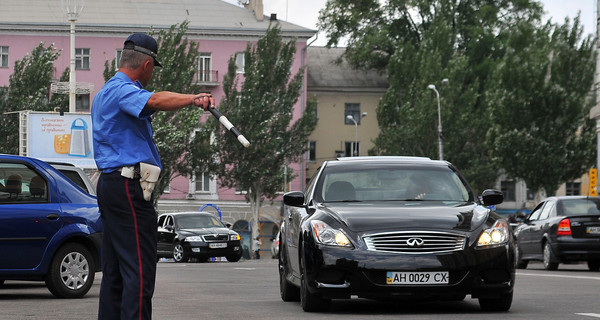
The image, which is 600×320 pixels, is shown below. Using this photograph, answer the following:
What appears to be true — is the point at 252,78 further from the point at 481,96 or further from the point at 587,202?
the point at 587,202

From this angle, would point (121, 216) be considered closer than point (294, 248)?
Yes

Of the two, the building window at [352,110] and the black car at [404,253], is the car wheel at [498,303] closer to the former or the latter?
the black car at [404,253]

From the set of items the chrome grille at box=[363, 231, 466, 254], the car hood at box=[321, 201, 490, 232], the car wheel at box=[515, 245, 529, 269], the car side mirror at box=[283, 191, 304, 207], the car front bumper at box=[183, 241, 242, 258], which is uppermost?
the car side mirror at box=[283, 191, 304, 207]

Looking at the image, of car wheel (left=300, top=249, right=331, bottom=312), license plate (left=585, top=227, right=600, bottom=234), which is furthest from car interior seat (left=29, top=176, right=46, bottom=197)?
license plate (left=585, top=227, right=600, bottom=234)

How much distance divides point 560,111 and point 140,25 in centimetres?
2931

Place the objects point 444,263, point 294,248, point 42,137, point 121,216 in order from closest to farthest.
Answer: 1. point 121,216
2. point 444,263
3. point 294,248
4. point 42,137

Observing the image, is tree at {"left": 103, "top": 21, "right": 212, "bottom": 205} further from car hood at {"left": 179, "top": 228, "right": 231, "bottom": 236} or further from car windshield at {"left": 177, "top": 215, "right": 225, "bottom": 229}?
car hood at {"left": 179, "top": 228, "right": 231, "bottom": 236}

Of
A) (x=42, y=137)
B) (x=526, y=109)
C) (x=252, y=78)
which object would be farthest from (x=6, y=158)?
(x=252, y=78)

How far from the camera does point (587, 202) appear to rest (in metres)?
25.6

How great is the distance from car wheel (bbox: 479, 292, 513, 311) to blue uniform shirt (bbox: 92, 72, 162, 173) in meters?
5.54

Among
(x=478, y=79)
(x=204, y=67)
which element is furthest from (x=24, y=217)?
(x=204, y=67)

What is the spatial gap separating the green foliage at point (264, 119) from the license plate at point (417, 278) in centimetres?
5744

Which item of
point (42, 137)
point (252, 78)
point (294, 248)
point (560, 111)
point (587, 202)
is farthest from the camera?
point (252, 78)

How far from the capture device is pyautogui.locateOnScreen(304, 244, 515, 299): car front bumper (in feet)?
36.7
